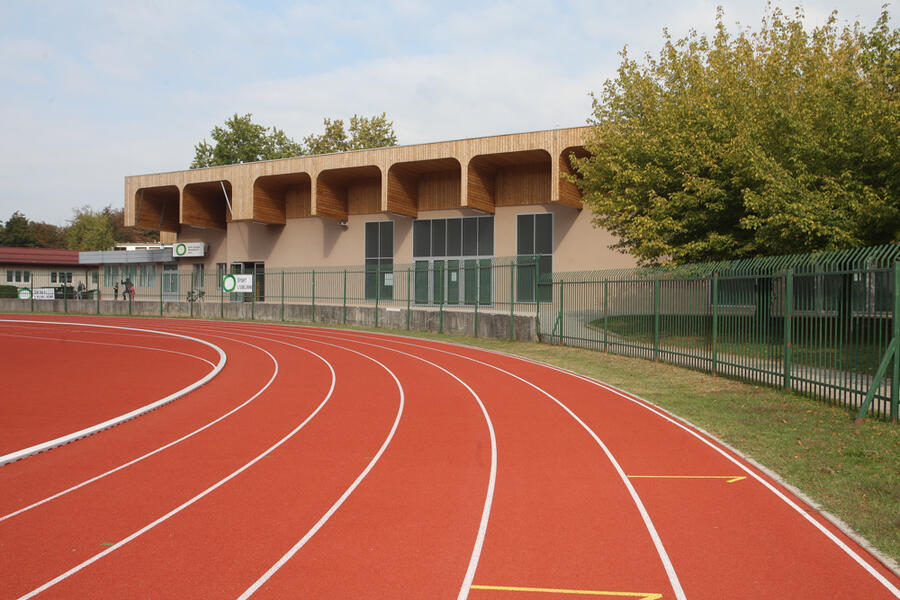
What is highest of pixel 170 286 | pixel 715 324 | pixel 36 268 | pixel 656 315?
pixel 36 268

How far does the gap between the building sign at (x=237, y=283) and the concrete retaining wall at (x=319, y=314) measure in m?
1.03

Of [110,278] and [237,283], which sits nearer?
[237,283]

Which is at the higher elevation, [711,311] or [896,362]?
[711,311]

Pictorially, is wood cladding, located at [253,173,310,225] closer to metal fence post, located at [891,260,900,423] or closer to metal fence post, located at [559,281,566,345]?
metal fence post, located at [559,281,566,345]

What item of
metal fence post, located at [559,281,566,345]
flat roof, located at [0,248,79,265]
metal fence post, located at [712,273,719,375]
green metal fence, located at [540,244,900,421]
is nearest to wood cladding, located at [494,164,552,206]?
metal fence post, located at [559,281,566,345]

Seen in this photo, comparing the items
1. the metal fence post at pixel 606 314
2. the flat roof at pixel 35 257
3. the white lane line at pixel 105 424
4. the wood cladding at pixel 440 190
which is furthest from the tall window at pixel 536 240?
the flat roof at pixel 35 257

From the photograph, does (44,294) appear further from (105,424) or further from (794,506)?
(794,506)

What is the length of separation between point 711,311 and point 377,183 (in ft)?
87.6

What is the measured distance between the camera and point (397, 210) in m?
35.0

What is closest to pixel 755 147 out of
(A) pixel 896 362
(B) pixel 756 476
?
(A) pixel 896 362

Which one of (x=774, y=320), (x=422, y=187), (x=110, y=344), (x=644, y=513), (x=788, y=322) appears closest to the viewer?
(x=644, y=513)

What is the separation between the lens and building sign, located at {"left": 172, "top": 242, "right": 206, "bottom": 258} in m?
44.1

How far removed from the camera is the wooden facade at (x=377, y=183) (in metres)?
31.2

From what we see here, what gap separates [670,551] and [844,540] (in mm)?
1507
